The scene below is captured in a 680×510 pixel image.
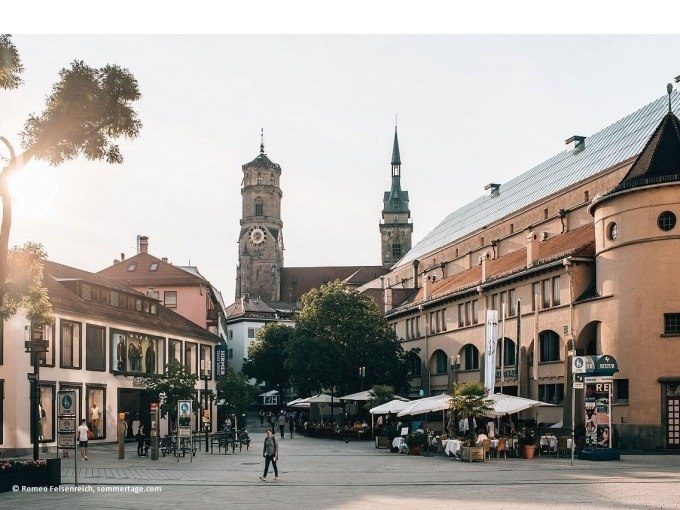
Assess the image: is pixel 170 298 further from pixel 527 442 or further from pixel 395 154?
pixel 395 154

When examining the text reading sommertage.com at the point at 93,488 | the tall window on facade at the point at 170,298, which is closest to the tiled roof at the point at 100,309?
the tall window on facade at the point at 170,298

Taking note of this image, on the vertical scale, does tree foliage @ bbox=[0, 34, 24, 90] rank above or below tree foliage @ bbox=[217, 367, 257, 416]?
above

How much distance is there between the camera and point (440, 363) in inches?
2970

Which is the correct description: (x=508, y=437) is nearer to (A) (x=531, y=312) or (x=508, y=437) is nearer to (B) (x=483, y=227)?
(A) (x=531, y=312)

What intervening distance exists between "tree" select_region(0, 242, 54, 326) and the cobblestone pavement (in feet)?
15.3

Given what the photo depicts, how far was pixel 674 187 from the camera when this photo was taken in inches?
1829

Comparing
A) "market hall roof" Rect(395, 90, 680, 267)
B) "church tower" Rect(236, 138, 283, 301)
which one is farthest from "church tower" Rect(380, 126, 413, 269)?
"market hall roof" Rect(395, 90, 680, 267)

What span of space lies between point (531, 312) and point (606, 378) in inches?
796

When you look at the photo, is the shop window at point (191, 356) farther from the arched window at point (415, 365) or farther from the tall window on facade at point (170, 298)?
the arched window at point (415, 365)

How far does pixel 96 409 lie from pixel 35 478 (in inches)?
1067

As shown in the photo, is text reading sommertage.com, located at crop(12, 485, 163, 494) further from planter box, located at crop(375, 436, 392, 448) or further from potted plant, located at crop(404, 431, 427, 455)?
planter box, located at crop(375, 436, 392, 448)

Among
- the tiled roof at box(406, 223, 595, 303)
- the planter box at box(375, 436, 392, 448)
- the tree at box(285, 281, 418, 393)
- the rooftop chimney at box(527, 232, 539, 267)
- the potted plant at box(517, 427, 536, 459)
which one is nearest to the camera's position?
the potted plant at box(517, 427, 536, 459)

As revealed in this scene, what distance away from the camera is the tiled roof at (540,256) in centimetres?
5501

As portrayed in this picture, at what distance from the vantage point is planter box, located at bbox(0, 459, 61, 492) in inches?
981
